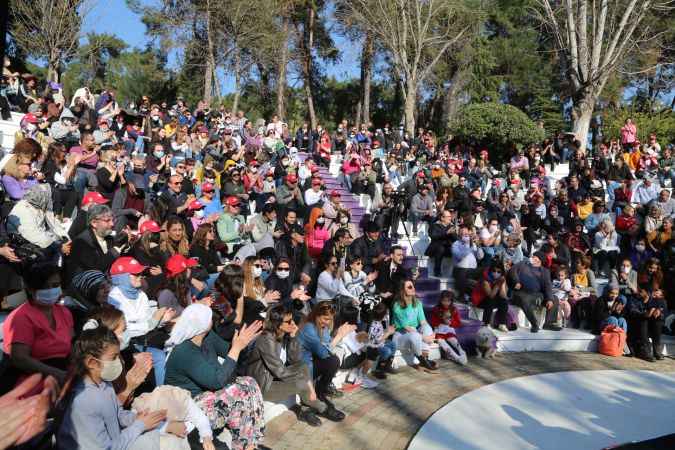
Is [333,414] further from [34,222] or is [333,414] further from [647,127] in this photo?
[647,127]

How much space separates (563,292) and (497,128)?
11152 millimetres

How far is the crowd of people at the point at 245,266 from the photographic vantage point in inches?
162

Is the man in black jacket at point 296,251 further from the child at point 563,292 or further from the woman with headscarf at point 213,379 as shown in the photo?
the child at point 563,292

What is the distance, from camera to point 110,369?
3.47 m

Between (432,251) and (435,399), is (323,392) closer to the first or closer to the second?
(435,399)

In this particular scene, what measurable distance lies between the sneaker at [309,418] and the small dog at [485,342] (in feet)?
12.3

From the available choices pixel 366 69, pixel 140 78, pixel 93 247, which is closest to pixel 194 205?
pixel 93 247

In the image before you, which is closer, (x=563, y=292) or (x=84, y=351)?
(x=84, y=351)

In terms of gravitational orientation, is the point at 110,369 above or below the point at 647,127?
below

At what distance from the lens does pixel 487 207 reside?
1288 centimetres

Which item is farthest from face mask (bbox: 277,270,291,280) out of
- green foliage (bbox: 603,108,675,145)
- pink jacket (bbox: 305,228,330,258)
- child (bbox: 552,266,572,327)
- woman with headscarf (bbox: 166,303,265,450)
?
green foliage (bbox: 603,108,675,145)

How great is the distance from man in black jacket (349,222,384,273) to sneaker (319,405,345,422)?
337cm

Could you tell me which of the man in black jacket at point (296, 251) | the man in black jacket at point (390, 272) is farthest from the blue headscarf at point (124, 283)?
the man in black jacket at point (390, 272)

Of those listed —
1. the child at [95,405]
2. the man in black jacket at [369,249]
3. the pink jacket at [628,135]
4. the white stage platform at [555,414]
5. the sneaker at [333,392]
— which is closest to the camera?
the child at [95,405]
